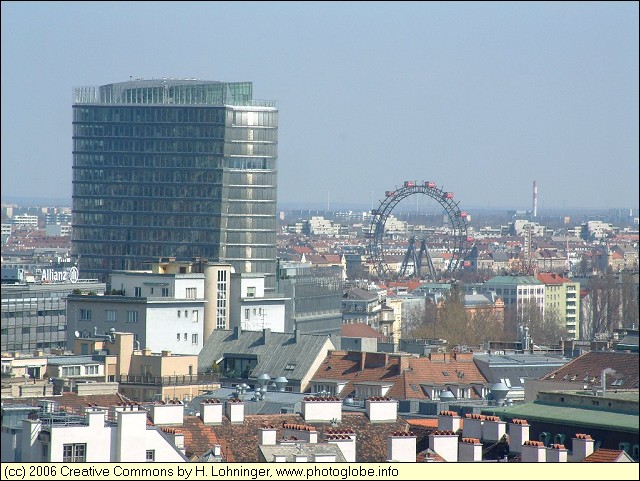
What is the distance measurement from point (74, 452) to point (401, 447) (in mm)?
8639

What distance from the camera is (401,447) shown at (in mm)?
49625

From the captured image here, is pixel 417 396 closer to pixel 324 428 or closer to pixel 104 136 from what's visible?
pixel 324 428

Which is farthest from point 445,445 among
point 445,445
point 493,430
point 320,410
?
point 320,410

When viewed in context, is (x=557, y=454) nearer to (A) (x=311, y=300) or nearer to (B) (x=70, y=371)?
(B) (x=70, y=371)

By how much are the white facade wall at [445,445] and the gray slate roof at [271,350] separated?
41.2 meters

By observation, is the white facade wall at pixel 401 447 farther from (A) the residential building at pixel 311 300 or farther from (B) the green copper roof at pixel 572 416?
(A) the residential building at pixel 311 300

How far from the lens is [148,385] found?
84.3 meters

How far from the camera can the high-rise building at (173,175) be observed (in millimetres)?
163000

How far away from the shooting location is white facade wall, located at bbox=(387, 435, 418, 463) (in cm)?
4938

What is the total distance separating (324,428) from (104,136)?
117m

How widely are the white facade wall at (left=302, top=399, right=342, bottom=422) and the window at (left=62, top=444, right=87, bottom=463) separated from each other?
11790mm

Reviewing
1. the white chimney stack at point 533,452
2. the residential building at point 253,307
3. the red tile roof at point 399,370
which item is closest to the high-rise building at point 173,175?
the residential building at point 253,307

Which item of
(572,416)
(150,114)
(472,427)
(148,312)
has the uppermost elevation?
(150,114)

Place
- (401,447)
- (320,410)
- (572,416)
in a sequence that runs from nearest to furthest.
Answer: (401,447) < (572,416) < (320,410)
